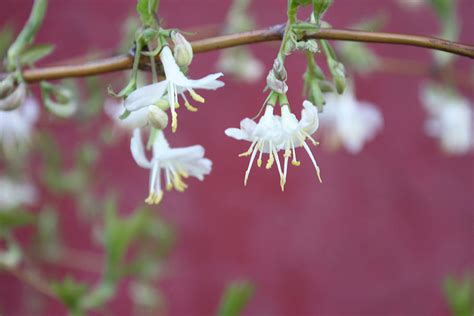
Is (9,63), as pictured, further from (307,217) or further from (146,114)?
(307,217)

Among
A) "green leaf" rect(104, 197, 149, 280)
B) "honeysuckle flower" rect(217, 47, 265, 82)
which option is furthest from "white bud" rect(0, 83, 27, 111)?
"honeysuckle flower" rect(217, 47, 265, 82)

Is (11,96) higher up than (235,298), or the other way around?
(11,96)

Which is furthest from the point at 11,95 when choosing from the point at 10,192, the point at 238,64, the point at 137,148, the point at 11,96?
the point at 10,192

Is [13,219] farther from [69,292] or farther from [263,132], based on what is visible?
[263,132]

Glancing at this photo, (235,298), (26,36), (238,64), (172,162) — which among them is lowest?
(235,298)

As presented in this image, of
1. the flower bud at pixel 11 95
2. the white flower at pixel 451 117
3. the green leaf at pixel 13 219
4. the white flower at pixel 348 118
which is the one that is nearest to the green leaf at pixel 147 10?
the flower bud at pixel 11 95

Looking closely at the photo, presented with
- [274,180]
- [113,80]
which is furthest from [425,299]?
[113,80]
